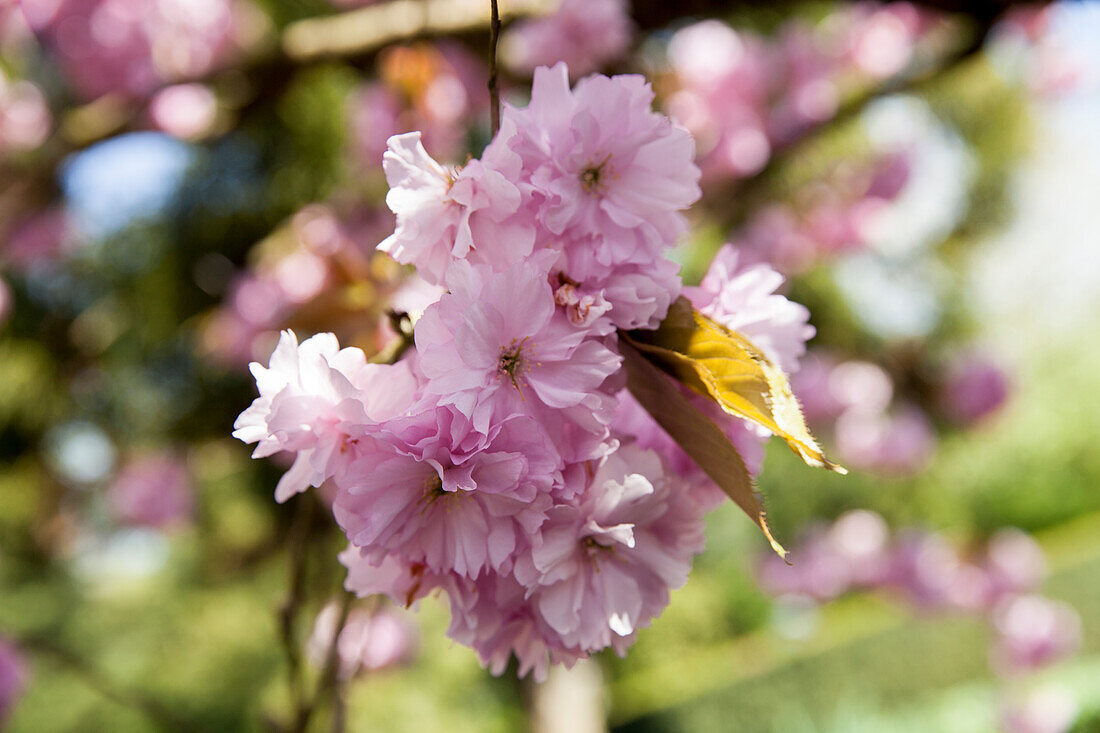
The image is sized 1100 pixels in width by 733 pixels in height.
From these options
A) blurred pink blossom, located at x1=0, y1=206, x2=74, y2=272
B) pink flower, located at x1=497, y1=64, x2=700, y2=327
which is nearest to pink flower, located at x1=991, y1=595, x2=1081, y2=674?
pink flower, located at x1=497, y1=64, x2=700, y2=327

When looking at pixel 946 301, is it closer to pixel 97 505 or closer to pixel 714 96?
pixel 714 96

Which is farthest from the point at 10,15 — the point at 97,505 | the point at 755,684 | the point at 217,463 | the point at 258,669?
the point at 755,684

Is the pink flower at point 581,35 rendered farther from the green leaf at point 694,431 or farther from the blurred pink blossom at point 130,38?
the green leaf at point 694,431

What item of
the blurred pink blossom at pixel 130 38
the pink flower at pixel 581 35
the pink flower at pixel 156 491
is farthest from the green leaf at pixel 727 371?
the pink flower at pixel 156 491

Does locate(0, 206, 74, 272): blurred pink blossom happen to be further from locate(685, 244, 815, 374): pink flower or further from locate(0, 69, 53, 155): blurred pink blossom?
locate(685, 244, 815, 374): pink flower

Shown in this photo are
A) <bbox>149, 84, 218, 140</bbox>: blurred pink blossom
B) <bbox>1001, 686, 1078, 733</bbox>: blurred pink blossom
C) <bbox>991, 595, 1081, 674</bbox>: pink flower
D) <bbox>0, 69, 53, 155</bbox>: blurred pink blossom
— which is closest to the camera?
<bbox>149, 84, 218, 140</bbox>: blurred pink blossom

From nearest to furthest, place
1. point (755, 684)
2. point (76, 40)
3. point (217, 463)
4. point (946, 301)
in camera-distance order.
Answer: point (76, 40) < point (217, 463) < point (755, 684) < point (946, 301)
